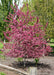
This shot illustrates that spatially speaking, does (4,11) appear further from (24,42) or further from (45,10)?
(24,42)

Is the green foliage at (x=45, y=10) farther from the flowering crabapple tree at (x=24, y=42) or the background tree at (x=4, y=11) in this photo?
the flowering crabapple tree at (x=24, y=42)

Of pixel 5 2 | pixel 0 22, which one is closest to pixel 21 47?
pixel 0 22

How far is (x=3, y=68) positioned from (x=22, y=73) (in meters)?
1.04

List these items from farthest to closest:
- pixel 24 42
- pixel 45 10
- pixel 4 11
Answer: pixel 4 11 → pixel 45 10 → pixel 24 42

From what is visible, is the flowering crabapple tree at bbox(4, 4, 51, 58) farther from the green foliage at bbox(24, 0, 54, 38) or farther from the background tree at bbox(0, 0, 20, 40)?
the background tree at bbox(0, 0, 20, 40)

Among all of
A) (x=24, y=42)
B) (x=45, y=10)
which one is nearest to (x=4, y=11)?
(x=45, y=10)

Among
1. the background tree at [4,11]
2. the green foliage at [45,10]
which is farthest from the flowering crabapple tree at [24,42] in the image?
the background tree at [4,11]

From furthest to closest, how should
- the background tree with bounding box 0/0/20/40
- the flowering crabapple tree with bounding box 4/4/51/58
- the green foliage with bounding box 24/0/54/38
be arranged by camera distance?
the background tree with bounding box 0/0/20/40 < the green foliage with bounding box 24/0/54/38 < the flowering crabapple tree with bounding box 4/4/51/58

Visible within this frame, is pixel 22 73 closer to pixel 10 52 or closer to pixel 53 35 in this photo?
pixel 10 52

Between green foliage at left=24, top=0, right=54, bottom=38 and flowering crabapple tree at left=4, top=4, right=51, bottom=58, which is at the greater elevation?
green foliage at left=24, top=0, right=54, bottom=38

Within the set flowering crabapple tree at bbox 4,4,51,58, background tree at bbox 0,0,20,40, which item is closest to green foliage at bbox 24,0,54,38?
background tree at bbox 0,0,20,40

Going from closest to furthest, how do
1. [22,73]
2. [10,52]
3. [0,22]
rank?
[22,73], [10,52], [0,22]

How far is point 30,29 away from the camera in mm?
7133

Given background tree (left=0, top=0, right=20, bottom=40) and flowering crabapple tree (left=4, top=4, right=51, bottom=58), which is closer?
flowering crabapple tree (left=4, top=4, right=51, bottom=58)
